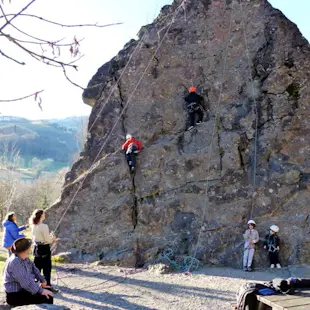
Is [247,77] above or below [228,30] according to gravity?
below

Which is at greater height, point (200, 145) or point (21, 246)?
point (200, 145)

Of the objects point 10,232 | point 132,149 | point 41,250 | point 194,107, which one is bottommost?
point 41,250

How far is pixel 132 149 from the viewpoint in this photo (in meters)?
11.5

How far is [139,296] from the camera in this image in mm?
7895

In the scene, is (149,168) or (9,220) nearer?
(9,220)

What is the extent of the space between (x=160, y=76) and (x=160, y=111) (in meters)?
1.04

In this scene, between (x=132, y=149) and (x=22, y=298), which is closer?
(x=22, y=298)

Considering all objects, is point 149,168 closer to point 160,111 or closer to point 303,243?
point 160,111

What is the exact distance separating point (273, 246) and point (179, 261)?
7.30 feet

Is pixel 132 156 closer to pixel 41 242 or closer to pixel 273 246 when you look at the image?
pixel 273 246

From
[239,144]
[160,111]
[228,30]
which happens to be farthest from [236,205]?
[228,30]

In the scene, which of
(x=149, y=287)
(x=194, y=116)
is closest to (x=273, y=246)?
(x=149, y=287)

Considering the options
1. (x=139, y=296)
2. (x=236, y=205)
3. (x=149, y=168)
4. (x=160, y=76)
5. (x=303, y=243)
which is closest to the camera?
(x=139, y=296)

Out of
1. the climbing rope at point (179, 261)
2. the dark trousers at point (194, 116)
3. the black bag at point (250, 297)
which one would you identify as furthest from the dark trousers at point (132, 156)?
the black bag at point (250, 297)
